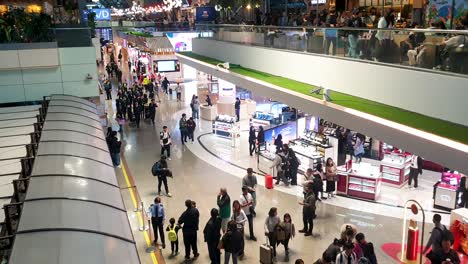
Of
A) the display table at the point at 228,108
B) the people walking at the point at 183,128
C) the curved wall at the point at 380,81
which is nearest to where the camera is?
the curved wall at the point at 380,81

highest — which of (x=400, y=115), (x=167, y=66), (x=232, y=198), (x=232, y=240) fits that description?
(x=400, y=115)

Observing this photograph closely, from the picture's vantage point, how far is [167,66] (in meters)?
35.0

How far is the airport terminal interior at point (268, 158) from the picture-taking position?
707 centimetres

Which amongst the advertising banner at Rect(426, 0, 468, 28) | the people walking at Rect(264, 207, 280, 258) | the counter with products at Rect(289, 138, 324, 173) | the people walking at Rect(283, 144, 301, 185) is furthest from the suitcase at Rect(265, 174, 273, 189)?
the advertising banner at Rect(426, 0, 468, 28)

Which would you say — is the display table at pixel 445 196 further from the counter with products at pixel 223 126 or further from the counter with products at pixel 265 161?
the counter with products at pixel 223 126

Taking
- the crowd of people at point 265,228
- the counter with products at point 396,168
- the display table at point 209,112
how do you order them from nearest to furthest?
the crowd of people at point 265,228 → the counter with products at point 396,168 → the display table at point 209,112

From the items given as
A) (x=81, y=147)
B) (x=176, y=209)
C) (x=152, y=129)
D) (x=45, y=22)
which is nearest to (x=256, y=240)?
(x=176, y=209)

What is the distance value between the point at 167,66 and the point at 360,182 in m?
24.6

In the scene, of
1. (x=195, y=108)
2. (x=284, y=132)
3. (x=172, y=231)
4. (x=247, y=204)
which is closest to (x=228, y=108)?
(x=195, y=108)

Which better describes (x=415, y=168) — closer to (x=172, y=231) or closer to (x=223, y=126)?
(x=172, y=231)

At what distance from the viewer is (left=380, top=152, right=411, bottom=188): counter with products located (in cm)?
1402

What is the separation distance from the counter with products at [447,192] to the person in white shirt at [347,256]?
576 cm

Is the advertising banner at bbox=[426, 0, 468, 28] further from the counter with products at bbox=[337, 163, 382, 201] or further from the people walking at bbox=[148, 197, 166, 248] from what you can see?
the people walking at bbox=[148, 197, 166, 248]

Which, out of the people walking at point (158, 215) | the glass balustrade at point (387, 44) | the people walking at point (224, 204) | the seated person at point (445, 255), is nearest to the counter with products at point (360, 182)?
the glass balustrade at point (387, 44)
